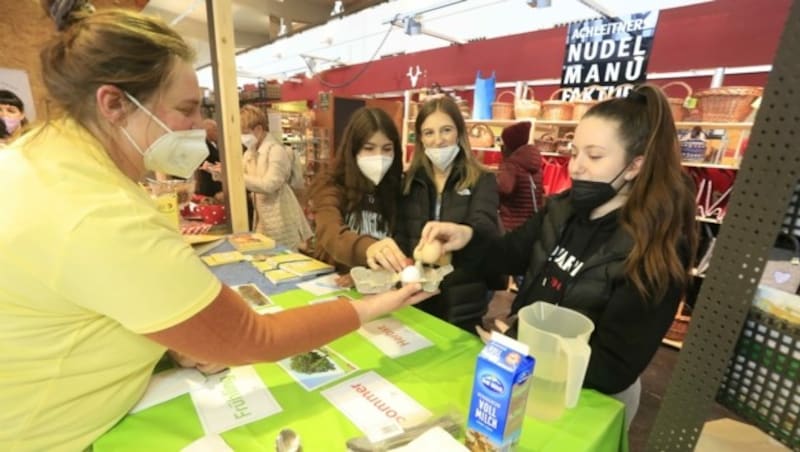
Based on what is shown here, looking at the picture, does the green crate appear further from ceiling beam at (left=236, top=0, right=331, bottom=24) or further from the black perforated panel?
ceiling beam at (left=236, top=0, right=331, bottom=24)

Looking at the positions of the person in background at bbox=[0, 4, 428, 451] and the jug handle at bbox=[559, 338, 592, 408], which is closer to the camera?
the person in background at bbox=[0, 4, 428, 451]

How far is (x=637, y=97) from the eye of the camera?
121 centimetres

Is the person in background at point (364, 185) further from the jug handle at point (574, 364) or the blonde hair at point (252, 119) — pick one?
the blonde hair at point (252, 119)

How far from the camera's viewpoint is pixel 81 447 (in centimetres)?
73

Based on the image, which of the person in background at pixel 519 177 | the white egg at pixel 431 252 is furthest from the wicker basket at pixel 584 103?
the white egg at pixel 431 252

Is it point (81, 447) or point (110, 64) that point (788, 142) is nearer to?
point (110, 64)

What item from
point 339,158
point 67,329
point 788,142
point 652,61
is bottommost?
point 67,329

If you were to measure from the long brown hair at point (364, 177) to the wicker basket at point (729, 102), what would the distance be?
2.76 meters

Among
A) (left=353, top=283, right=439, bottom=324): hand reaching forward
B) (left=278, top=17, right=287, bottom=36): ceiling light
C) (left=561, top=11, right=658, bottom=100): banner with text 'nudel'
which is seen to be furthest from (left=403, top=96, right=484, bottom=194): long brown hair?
(left=278, top=17, right=287, bottom=36): ceiling light

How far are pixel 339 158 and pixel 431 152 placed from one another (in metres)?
0.45

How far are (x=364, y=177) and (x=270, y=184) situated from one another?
1588 mm

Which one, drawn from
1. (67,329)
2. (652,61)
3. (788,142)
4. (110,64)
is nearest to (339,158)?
(110,64)

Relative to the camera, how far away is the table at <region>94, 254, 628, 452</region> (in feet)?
2.51

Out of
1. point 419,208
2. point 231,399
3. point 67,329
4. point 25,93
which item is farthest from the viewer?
point 25,93
